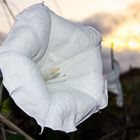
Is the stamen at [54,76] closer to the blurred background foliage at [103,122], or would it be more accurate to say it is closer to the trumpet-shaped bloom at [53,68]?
the trumpet-shaped bloom at [53,68]

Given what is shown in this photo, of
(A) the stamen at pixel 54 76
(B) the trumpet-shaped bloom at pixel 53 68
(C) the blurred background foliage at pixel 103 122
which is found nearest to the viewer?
(B) the trumpet-shaped bloom at pixel 53 68

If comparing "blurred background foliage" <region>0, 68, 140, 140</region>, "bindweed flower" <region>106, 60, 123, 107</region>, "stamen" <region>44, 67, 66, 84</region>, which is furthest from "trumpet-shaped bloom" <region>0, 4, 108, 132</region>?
"bindweed flower" <region>106, 60, 123, 107</region>

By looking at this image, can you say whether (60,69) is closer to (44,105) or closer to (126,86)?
(44,105)

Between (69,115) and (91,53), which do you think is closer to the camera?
(69,115)

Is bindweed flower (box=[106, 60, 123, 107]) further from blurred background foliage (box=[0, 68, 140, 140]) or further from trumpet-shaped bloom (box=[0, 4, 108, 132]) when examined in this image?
trumpet-shaped bloom (box=[0, 4, 108, 132])

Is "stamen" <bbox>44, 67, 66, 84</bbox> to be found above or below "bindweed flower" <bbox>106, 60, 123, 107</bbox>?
above

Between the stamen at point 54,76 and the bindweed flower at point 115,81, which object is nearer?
the stamen at point 54,76

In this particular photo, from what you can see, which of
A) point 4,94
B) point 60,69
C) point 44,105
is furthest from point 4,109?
point 44,105

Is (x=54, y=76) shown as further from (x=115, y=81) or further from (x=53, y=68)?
(x=115, y=81)

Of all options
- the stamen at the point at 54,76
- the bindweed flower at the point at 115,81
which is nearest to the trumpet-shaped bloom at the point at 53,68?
the stamen at the point at 54,76
